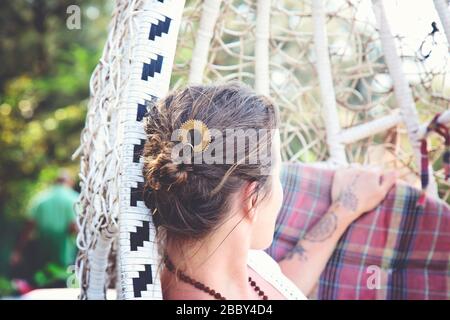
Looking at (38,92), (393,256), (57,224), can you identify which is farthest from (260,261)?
A: (38,92)

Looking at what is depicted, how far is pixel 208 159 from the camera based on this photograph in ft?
3.14

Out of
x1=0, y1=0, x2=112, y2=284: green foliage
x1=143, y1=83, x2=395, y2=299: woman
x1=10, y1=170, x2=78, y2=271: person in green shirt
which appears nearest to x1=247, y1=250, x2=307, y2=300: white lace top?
x1=143, y1=83, x2=395, y2=299: woman

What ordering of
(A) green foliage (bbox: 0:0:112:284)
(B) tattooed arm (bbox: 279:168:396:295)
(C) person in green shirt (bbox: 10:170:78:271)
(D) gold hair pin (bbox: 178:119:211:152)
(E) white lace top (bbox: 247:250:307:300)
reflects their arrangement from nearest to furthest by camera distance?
1. (D) gold hair pin (bbox: 178:119:211:152)
2. (E) white lace top (bbox: 247:250:307:300)
3. (B) tattooed arm (bbox: 279:168:396:295)
4. (C) person in green shirt (bbox: 10:170:78:271)
5. (A) green foliage (bbox: 0:0:112:284)

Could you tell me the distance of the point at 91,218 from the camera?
1.22 meters

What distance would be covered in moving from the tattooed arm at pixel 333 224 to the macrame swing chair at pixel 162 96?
0.07 metres

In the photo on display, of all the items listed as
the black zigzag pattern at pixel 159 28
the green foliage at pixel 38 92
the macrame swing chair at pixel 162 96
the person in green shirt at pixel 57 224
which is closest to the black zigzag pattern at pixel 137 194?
the macrame swing chair at pixel 162 96

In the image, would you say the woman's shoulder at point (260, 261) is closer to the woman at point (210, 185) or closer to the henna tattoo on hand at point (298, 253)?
the woman at point (210, 185)

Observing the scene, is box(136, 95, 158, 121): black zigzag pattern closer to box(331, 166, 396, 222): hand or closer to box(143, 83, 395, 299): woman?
box(143, 83, 395, 299): woman

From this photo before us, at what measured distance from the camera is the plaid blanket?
150 cm

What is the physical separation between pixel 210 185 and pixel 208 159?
0.15 ft

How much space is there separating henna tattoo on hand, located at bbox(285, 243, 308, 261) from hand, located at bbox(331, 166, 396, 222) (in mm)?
141

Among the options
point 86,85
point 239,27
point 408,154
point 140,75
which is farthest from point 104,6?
point 140,75
